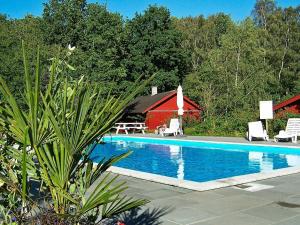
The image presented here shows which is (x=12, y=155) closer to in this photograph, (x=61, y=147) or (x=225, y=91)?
(x=61, y=147)

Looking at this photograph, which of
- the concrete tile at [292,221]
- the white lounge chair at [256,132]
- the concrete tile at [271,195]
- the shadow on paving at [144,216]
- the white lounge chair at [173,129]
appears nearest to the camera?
the concrete tile at [292,221]

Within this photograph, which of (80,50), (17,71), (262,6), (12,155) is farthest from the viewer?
(262,6)

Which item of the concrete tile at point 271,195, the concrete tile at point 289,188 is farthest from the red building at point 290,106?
the concrete tile at point 271,195

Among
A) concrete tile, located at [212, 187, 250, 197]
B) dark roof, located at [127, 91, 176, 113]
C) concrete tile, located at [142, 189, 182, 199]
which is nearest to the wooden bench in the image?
dark roof, located at [127, 91, 176, 113]

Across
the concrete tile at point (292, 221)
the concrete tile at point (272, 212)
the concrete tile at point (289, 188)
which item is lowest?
the concrete tile at point (292, 221)

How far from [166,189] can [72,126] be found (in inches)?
205

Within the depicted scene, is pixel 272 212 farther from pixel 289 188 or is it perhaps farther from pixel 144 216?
pixel 289 188

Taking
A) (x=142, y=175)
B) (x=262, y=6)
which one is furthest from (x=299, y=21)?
(x=142, y=175)

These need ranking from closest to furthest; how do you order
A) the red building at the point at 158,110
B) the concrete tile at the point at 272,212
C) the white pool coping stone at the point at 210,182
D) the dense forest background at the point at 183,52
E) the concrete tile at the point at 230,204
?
the concrete tile at the point at 272,212, the concrete tile at the point at 230,204, the white pool coping stone at the point at 210,182, the dense forest background at the point at 183,52, the red building at the point at 158,110

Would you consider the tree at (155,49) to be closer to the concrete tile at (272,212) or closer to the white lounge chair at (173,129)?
the white lounge chair at (173,129)

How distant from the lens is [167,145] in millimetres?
19766

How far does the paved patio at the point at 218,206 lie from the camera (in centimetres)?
516

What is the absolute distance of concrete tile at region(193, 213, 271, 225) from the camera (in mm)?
5015

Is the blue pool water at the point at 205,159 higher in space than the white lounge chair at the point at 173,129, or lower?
lower
